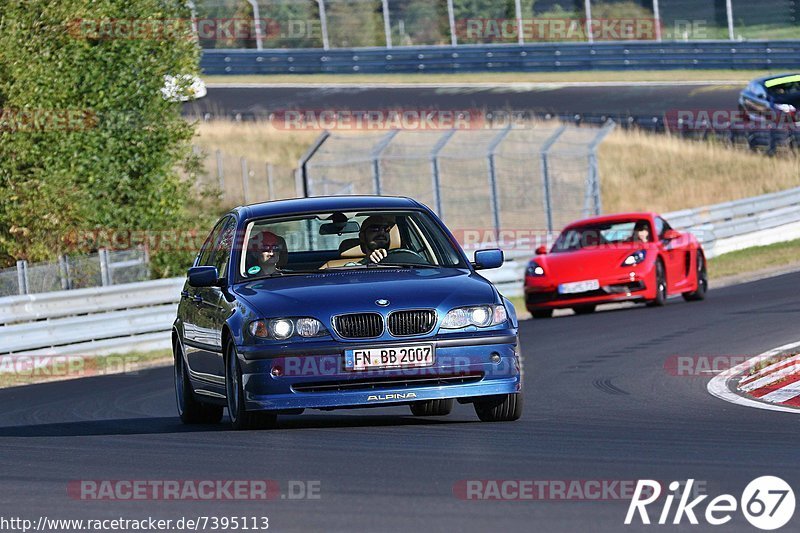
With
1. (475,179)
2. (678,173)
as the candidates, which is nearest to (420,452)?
(475,179)

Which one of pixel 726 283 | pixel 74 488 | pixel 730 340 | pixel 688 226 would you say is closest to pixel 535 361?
pixel 730 340

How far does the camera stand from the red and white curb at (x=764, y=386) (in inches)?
436

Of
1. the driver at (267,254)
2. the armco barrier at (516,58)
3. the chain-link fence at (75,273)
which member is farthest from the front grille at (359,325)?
the armco barrier at (516,58)

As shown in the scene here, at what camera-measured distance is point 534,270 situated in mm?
22062

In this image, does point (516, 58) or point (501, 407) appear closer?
point (501, 407)

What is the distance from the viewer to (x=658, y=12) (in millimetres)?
46375

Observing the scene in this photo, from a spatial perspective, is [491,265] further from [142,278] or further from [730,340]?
[142,278]

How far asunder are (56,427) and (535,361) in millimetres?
5497

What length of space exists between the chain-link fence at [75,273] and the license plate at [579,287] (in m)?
5.65

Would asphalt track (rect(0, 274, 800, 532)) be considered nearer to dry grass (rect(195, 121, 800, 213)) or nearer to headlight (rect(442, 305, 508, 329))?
headlight (rect(442, 305, 508, 329))

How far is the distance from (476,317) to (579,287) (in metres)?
11.6

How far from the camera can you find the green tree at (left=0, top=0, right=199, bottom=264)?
77.0 feet

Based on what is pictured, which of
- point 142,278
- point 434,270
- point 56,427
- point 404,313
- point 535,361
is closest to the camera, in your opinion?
point 404,313

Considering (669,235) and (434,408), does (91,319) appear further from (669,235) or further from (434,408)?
(434,408)
